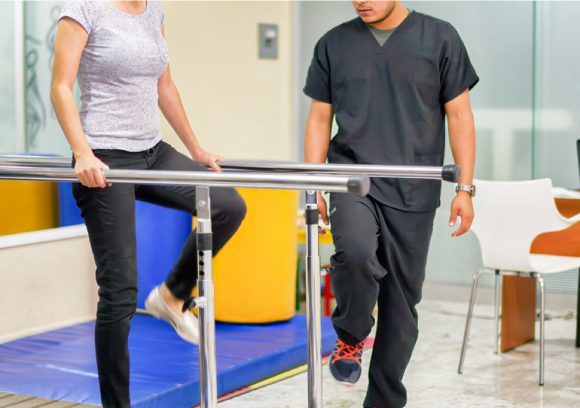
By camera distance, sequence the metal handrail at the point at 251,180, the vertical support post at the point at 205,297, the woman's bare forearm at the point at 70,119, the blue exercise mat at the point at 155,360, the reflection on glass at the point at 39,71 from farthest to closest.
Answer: the reflection on glass at the point at 39,71, the blue exercise mat at the point at 155,360, the woman's bare forearm at the point at 70,119, the vertical support post at the point at 205,297, the metal handrail at the point at 251,180

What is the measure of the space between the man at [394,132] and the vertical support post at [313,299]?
5.1 inches

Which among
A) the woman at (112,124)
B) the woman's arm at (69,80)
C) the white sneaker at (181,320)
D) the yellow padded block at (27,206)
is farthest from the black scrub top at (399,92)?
the yellow padded block at (27,206)

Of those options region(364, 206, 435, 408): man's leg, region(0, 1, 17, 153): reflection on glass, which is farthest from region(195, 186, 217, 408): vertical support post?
region(0, 1, 17, 153): reflection on glass

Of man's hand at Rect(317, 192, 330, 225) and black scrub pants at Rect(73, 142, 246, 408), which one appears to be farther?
man's hand at Rect(317, 192, 330, 225)

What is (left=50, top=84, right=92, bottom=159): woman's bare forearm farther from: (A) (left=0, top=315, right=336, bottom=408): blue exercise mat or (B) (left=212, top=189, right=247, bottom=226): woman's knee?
(A) (left=0, top=315, right=336, bottom=408): blue exercise mat

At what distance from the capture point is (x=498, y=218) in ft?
14.0

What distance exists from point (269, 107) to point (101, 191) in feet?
8.04

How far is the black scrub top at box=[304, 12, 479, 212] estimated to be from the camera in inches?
120

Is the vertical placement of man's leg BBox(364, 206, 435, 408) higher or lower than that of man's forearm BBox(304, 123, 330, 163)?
lower

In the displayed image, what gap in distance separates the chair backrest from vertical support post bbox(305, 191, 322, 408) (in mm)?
1618

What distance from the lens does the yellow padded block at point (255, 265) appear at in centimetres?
456

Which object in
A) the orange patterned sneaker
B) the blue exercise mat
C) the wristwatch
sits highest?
the wristwatch

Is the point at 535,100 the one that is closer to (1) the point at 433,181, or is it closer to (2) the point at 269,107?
(2) the point at 269,107

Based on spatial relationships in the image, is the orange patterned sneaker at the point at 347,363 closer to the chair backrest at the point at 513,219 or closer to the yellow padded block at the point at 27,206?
the chair backrest at the point at 513,219
